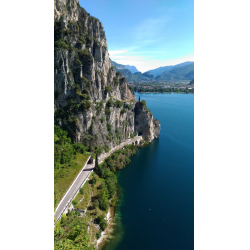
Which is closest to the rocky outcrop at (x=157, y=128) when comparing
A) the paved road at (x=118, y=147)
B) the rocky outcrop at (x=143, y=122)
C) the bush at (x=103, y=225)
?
the rocky outcrop at (x=143, y=122)

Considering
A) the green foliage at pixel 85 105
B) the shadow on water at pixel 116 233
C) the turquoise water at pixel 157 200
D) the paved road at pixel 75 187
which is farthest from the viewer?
the green foliage at pixel 85 105

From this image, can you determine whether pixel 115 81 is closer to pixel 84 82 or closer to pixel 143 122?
pixel 84 82

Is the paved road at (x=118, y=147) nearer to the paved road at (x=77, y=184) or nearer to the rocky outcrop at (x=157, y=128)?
the paved road at (x=77, y=184)

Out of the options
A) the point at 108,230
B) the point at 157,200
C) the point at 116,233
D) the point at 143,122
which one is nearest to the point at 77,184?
the point at 108,230

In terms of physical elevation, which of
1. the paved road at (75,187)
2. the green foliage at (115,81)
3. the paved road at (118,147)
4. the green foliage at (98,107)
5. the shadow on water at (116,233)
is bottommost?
the shadow on water at (116,233)
